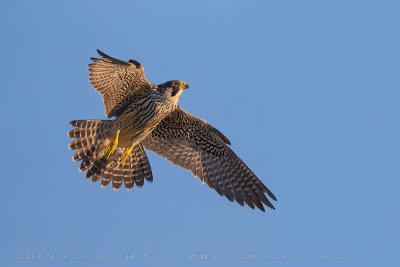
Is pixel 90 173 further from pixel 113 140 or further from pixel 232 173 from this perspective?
pixel 232 173

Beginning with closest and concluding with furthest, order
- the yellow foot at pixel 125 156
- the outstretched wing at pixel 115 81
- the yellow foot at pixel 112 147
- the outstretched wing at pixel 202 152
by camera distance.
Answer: the outstretched wing at pixel 115 81, the yellow foot at pixel 112 147, the yellow foot at pixel 125 156, the outstretched wing at pixel 202 152

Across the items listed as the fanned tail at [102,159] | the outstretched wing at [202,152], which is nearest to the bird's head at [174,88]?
the outstretched wing at [202,152]

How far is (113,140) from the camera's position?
984 centimetres

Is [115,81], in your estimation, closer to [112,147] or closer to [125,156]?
[112,147]

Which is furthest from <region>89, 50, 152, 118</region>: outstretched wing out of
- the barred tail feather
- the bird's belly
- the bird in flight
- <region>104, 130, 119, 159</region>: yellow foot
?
the barred tail feather

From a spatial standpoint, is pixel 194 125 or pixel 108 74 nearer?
pixel 108 74

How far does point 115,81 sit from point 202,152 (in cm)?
223

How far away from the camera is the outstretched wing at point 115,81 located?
9.53 meters

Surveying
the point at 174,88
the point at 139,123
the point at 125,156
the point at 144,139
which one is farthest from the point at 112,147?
the point at 174,88

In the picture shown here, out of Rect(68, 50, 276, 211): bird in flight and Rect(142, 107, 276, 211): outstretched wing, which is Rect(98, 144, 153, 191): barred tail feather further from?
Rect(142, 107, 276, 211): outstretched wing

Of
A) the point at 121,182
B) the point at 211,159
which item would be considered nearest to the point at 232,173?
the point at 211,159

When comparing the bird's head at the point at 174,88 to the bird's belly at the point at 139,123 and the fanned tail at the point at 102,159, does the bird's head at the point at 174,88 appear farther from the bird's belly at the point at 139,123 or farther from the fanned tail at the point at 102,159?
the fanned tail at the point at 102,159

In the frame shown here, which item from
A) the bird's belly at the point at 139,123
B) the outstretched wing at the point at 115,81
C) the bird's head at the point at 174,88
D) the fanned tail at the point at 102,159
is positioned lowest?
the fanned tail at the point at 102,159

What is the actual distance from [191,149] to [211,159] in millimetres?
425
